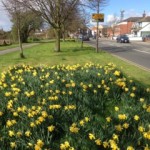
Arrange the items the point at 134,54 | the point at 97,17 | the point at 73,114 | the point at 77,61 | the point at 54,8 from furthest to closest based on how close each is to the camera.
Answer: the point at 54,8, the point at 134,54, the point at 97,17, the point at 77,61, the point at 73,114

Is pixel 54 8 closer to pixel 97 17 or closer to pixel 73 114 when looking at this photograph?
pixel 97 17

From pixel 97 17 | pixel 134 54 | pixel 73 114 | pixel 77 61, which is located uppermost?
pixel 97 17

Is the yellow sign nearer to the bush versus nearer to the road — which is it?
the road

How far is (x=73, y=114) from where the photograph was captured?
4.74 meters

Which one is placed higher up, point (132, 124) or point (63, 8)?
point (63, 8)

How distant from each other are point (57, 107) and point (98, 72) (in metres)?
2.83

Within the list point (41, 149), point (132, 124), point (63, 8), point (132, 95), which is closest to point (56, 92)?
point (132, 95)

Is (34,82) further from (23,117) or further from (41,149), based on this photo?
(41,149)

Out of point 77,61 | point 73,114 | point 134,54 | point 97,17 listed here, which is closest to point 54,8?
point 97,17

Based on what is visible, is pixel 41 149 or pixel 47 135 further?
pixel 47 135

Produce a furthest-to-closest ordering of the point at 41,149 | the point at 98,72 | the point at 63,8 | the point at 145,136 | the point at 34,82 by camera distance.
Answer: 1. the point at 63,8
2. the point at 98,72
3. the point at 34,82
4. the point at 145,136
5. the point at 41,149

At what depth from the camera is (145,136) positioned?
3.92 metres

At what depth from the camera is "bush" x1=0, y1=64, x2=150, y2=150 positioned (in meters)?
3.86

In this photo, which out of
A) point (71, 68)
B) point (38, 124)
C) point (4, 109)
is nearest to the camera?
point (38, 124)
